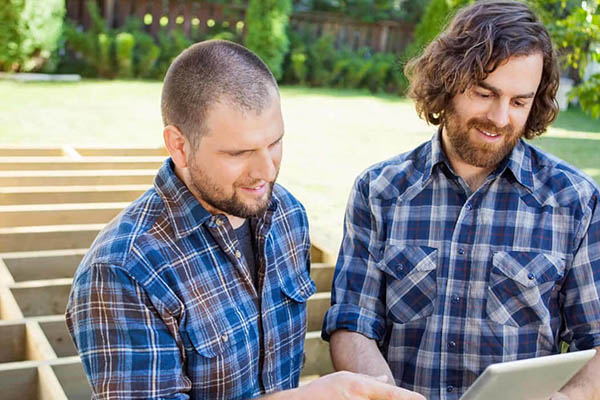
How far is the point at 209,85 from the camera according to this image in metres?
1.88

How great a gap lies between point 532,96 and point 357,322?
838mm

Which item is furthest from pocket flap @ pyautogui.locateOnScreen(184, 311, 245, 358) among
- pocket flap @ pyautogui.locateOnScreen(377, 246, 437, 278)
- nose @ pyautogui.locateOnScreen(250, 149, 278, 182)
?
pocket flap @ pyautogui.locateOnScreen(377, 246, 437, 278)

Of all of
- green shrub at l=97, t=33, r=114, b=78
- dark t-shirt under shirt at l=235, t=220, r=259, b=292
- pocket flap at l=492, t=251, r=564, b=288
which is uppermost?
dark t-shirt under shirt at l=235, t=220, r=259, b=292

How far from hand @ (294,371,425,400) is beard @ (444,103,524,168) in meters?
0.83

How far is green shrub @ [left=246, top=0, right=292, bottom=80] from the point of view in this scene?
15.6 meters

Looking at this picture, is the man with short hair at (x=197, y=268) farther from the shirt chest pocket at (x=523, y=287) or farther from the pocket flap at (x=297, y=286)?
the shirt chest pocket at (x=523, y=287)

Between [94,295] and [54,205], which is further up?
Result: [94,295]

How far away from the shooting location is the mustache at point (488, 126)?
2.36 metres

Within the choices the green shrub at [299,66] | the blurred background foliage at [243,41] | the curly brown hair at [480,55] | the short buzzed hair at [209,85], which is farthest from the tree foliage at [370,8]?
the short buzzed hair at [209,85]

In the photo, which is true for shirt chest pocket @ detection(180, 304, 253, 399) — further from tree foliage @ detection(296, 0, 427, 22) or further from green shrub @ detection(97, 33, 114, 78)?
tree foliage @ detection(296, 0, 427, 22)

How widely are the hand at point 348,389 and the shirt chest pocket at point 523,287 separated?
0.65 meters

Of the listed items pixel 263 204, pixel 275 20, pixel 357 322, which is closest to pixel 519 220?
pixel 357 322

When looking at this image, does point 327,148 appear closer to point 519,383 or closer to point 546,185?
point 546,185

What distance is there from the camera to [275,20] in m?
15.6
